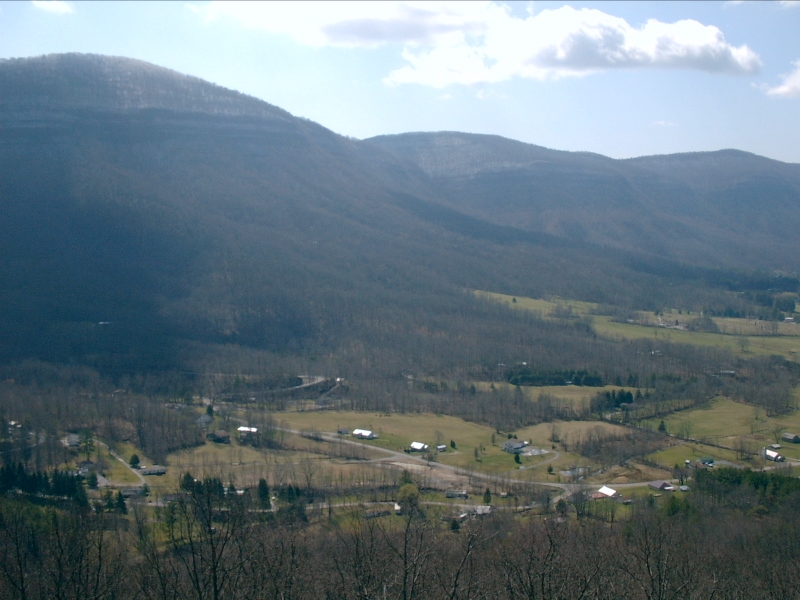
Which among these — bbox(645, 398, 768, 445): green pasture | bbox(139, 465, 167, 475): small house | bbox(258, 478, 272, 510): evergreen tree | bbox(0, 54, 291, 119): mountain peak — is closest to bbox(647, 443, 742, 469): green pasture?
bbox(645, 398, 768, 445): green pasture

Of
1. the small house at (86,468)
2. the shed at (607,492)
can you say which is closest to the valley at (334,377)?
the shed at (607,492)

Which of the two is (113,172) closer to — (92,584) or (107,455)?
(107,455)

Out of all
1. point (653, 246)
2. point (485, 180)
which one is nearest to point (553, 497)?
point (653, 246)

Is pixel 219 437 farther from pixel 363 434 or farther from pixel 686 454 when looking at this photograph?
pixel 686 454

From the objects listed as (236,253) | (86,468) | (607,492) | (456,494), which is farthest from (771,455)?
(236,253)

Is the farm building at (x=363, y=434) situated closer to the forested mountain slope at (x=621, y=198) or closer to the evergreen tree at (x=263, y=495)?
the evergreen tree at (x=263, y=495)
